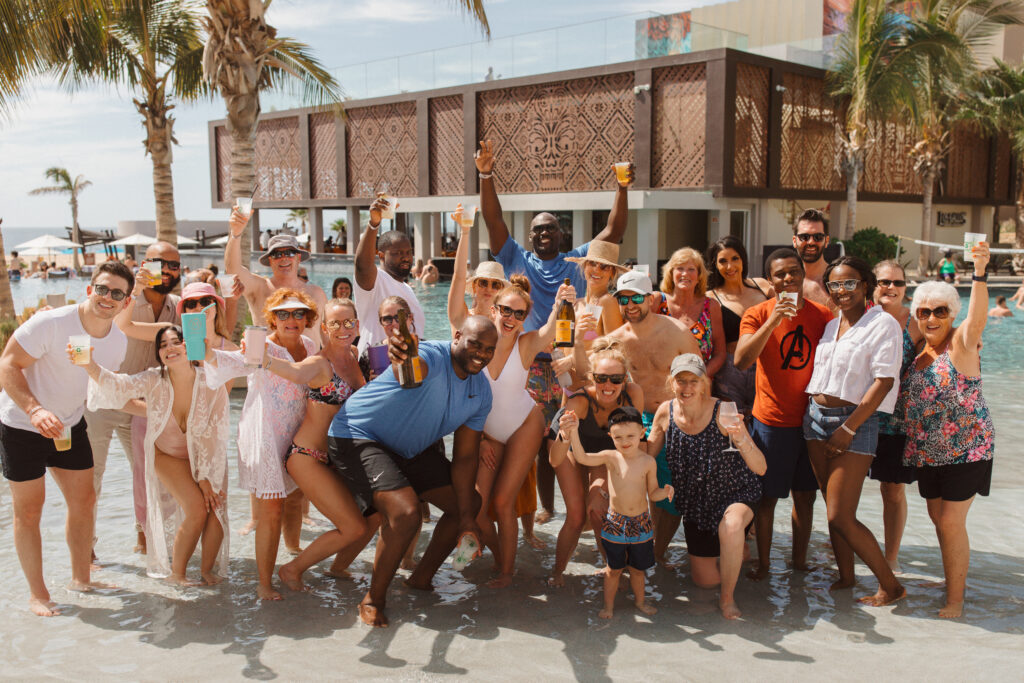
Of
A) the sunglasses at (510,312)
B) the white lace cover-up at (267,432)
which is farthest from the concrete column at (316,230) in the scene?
the sunglasses at (510,312)

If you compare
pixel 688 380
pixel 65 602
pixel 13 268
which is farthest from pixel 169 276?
pixel 13 268

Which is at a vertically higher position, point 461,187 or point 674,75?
point 674,75

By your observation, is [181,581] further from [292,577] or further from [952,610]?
[952,610]

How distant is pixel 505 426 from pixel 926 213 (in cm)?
3209

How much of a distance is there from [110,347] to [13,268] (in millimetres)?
39081

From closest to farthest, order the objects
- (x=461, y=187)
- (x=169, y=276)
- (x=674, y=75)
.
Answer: (x=169, y=276)
(x=674, y=75)
(x=461, y=187)

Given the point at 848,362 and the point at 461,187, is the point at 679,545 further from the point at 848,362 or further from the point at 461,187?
the point at 461,187

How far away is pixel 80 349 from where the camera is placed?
4.16m

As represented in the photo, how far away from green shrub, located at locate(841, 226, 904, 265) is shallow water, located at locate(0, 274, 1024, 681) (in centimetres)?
2321

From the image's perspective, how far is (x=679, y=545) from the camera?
19.7 ft

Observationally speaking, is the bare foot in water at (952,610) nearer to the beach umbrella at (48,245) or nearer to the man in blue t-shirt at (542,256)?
the man in blue t-shirt at (542,256)

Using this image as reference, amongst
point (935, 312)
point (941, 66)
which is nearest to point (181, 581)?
point (935, 312)

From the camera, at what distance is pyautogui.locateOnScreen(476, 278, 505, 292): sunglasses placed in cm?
570

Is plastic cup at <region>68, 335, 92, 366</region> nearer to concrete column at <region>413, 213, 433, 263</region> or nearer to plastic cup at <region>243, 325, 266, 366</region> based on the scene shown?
plastic cup at <region>243, 325, 266, 366</region>
